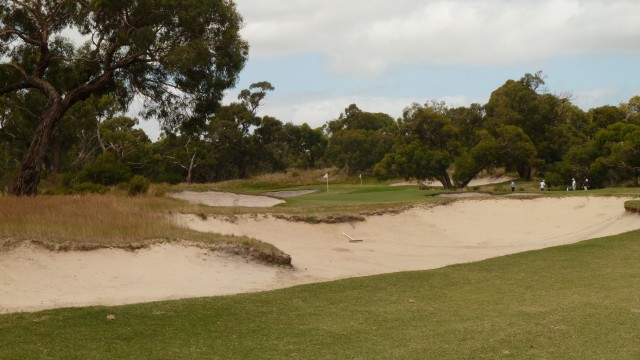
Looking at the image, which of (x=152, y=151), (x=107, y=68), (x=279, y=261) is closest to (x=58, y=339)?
(x=279, y=261)

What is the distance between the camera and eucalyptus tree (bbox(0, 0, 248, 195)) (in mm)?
23484

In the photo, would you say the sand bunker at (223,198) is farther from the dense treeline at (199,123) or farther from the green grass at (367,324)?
the green grass at (367,324)

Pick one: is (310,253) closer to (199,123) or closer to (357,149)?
(199,123)

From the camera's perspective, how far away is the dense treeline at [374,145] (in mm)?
46938

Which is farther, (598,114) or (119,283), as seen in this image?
(598,114)

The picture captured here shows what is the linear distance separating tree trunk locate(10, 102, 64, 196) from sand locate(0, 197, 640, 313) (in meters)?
6.28

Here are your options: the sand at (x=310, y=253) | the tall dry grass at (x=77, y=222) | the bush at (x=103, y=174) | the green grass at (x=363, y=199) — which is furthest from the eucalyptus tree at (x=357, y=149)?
the tall dry grass at (x=77, y=222)

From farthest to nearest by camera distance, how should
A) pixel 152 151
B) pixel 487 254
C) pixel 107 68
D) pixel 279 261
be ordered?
pixel 152 151
pixel 107 68
pixel 487 254
pixel 279 261

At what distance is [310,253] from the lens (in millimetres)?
20172

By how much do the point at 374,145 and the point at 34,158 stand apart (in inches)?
2304

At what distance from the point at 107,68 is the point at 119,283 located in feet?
43.8

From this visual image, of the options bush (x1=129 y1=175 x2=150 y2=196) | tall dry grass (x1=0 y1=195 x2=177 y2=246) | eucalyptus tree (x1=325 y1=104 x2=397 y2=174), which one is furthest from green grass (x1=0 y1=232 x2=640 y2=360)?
eucalyptus tree (x1=325 y1=104 x2=397 y2=174)

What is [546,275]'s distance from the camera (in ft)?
47.6

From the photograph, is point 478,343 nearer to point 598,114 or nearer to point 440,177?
point 440,177
